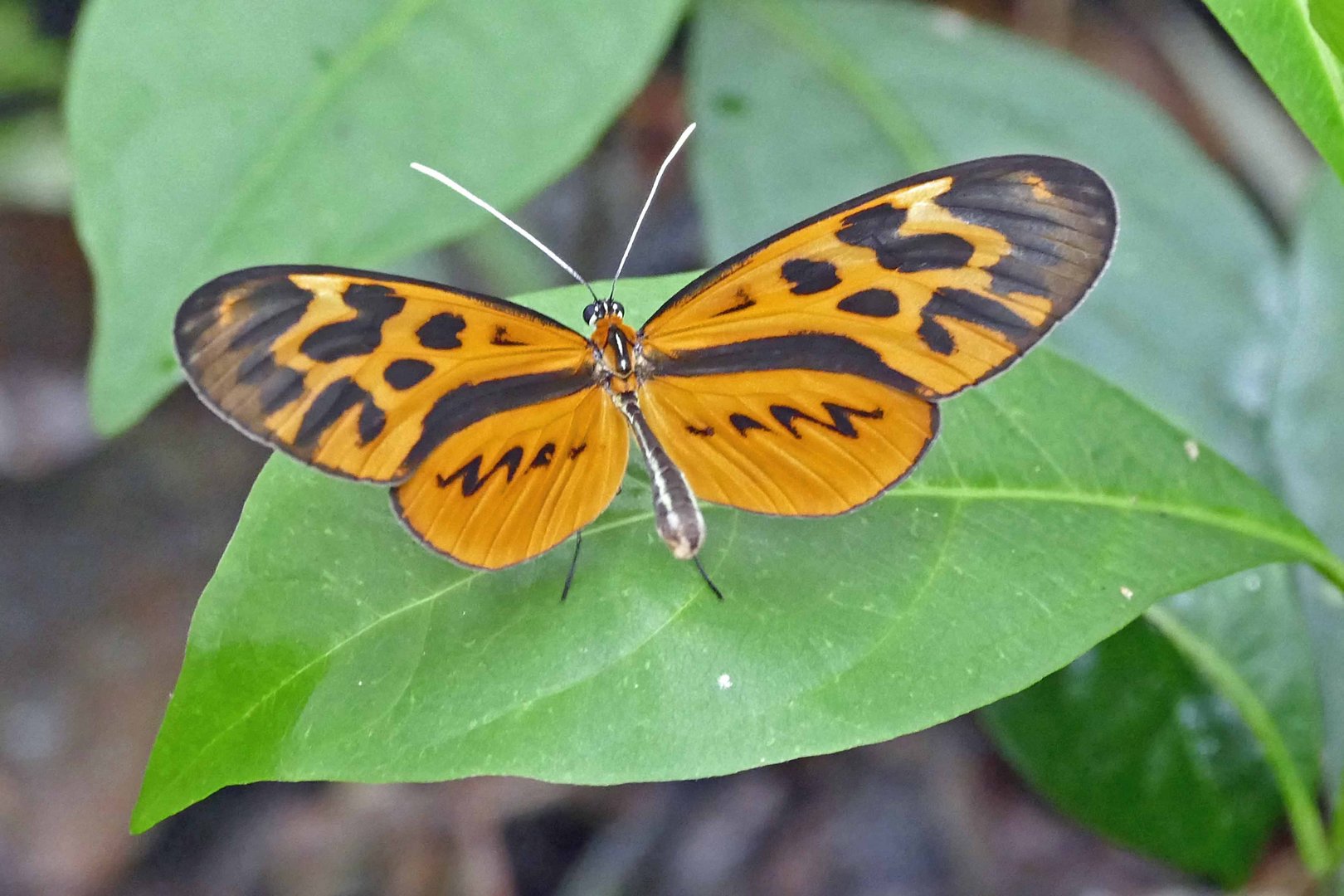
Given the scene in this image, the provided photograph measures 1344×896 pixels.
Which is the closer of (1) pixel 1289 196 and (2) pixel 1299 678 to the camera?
(2) pixel 1299 678

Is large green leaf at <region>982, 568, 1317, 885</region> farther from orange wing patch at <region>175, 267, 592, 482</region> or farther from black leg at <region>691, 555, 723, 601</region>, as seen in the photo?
orange wing patch at <region>175, 267, 592, 482</region>

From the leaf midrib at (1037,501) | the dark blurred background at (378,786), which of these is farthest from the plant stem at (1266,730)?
the dark blurred background at (378,786)

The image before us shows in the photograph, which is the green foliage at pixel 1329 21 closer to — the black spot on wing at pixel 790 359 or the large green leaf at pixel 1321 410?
the black spot on wing at pixel 790 359

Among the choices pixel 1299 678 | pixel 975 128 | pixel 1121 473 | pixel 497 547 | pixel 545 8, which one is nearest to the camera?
pixel 497 547

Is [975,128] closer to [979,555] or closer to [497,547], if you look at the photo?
[979,555]

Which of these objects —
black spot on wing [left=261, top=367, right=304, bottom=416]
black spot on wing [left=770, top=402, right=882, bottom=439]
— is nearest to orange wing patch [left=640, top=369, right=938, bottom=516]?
black spot on wing [left=770, top=402, right=882, bottom=439]

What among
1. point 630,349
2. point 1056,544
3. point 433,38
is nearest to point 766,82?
point 433,38

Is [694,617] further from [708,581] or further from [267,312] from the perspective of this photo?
[267,312]

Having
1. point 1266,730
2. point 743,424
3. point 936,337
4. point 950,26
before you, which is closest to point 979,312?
point 936,337
